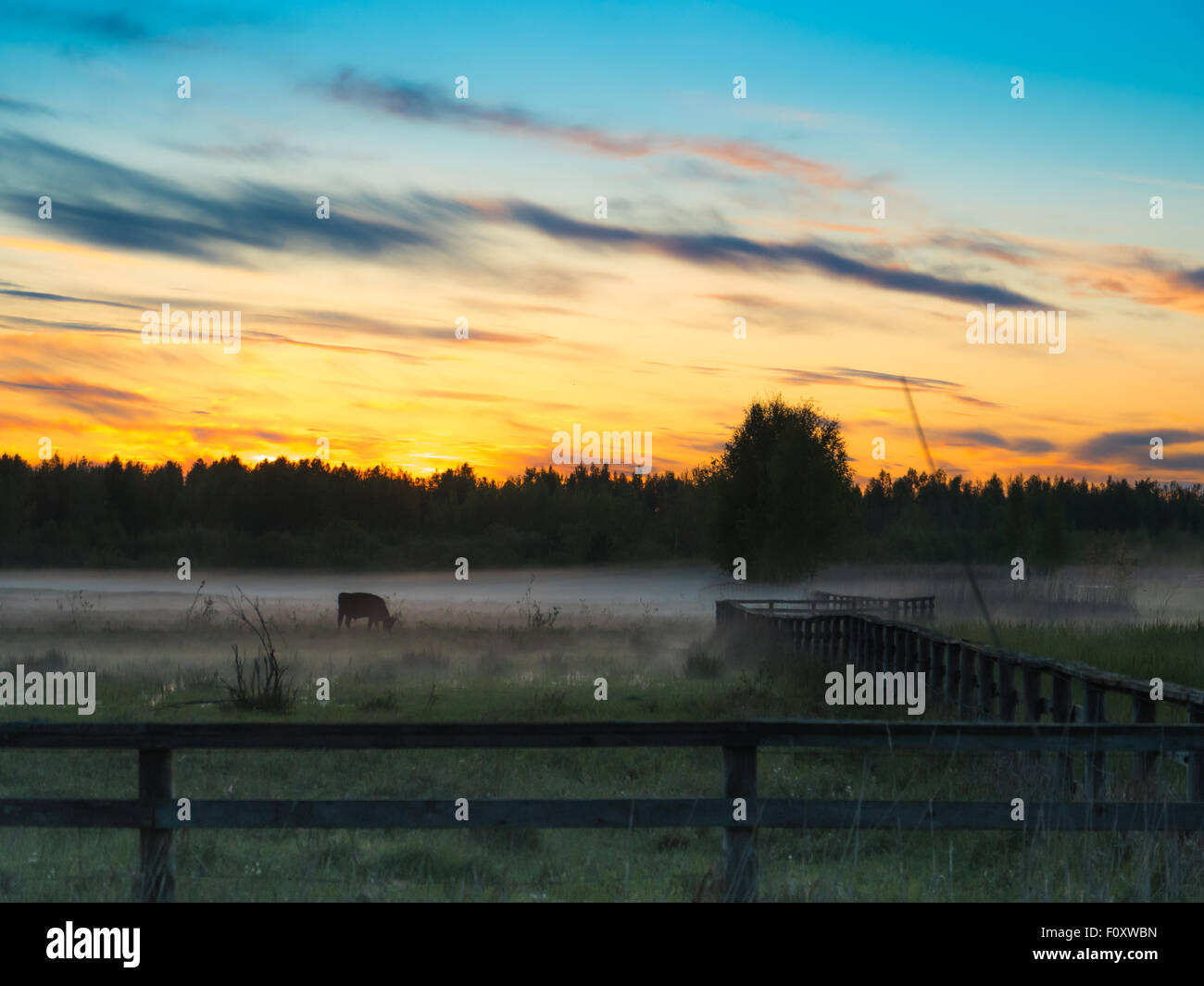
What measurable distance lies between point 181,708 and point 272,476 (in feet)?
355

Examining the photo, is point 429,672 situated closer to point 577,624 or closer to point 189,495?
point 577,624

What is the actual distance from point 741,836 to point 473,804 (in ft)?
5.01

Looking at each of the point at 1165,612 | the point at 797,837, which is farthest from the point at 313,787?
the point at 1165,612

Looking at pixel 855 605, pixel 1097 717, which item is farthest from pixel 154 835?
pixel 855 605

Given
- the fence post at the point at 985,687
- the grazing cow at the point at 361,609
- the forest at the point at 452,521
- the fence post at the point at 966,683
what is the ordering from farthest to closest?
the forest at the point at 452,521, the grazing cow at the point at 361,609, the fence post at the point at 966,683, the fence post at the point at 985,687

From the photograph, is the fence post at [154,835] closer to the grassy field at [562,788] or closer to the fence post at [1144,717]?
the grassy field at [562,788]

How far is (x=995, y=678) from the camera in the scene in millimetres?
17484

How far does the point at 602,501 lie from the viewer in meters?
152

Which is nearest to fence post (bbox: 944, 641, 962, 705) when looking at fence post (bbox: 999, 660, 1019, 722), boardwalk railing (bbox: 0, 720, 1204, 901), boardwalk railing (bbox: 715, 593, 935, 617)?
fence post (bbox: 999, 660, 1019, 722)

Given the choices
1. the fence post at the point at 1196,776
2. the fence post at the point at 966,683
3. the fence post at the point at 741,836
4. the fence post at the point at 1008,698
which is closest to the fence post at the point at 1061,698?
the fence post at the point at 1008,698

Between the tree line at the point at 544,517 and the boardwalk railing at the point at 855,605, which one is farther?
the tree line at the point at 544,517

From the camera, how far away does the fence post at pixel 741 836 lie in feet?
20.6

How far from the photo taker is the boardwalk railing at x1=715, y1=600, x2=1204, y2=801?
32.5 ft

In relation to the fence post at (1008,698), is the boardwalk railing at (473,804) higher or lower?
higher
